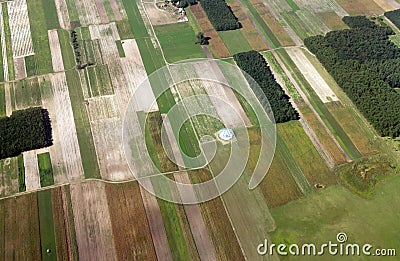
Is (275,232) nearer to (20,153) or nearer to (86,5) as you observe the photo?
(20,153)

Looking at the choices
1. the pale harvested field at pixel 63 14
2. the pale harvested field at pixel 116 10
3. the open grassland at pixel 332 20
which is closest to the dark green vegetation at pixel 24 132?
the pale harvested field at pixel 63 14

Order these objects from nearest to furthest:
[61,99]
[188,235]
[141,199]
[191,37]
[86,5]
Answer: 1. [188,235]
2. [141,199]
3. [61,99]
4. [191,37]
5. [86,5]

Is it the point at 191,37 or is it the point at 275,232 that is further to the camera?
the point at 191,37

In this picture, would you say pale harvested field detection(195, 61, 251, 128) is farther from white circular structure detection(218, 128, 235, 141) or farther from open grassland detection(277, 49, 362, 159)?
open grassland detection(277, 49, 362, 159)

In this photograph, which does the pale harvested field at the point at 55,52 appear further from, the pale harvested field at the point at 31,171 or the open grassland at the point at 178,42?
the pale harvested field at the point at 31,171

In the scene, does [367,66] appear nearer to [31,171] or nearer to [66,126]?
[66,126]

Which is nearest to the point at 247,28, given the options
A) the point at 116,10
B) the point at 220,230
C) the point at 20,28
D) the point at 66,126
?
the point at 116,10

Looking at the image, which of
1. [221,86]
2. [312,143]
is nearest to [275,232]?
[312,143]
